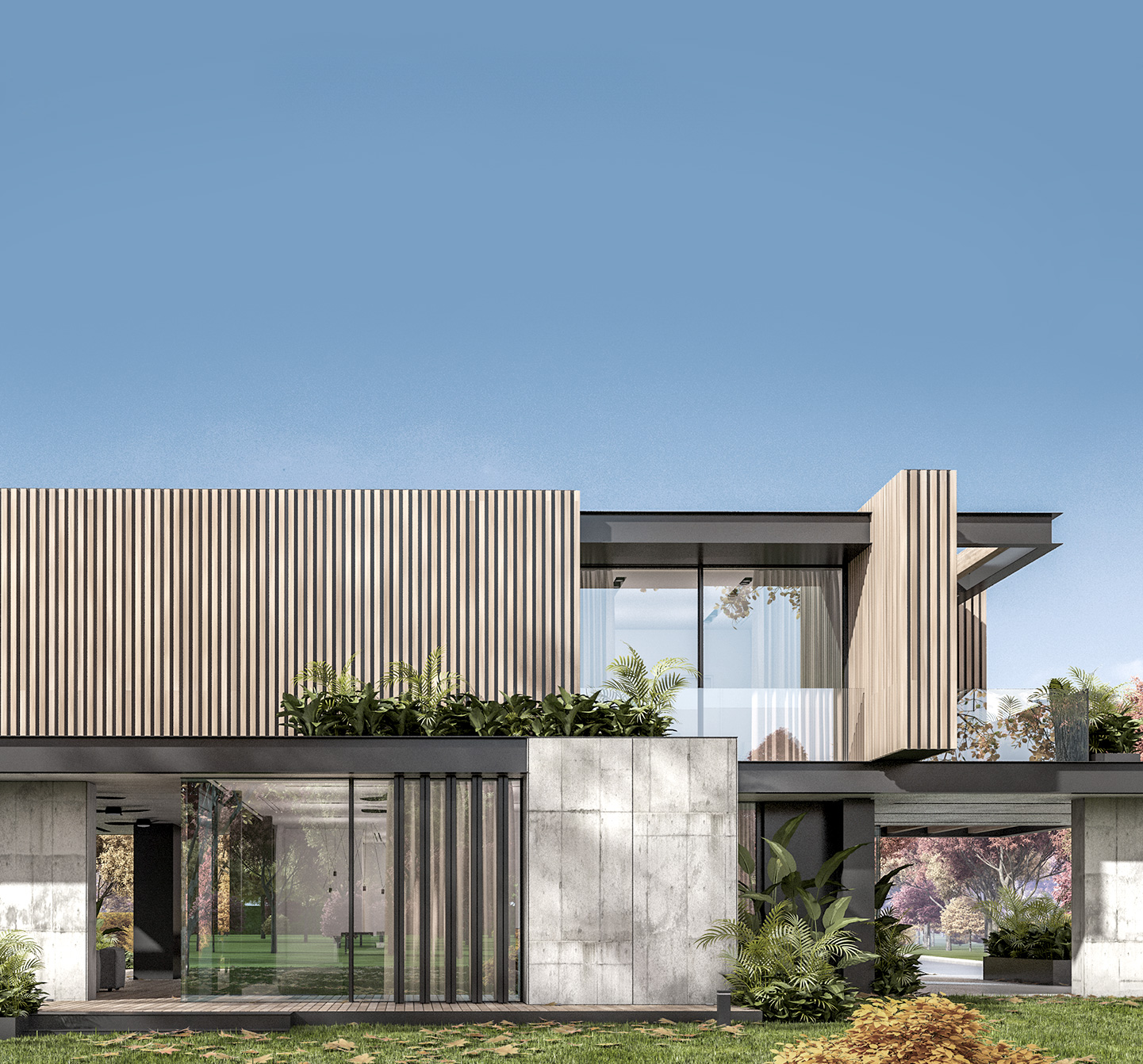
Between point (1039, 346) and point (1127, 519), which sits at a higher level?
point (1039, 346)

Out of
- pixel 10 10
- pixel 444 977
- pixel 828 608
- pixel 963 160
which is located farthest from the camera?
pixel 963 160

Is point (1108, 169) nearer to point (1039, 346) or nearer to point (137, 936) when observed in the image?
point (1039, 346)

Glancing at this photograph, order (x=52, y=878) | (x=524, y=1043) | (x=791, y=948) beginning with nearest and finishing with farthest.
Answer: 1. (x=524, y=1043)
2. (x=791, y=948)
3. (x=52, y=878)

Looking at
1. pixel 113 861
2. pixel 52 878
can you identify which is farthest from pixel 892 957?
pixel 113 861

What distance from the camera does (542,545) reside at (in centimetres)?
2142

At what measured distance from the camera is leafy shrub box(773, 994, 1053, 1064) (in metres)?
6.29

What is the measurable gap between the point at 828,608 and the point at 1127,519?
1348 inches

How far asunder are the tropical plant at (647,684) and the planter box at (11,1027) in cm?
796

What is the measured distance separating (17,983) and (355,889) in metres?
3.93

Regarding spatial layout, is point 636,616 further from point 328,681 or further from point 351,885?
point 351,885

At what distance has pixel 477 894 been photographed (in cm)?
1625

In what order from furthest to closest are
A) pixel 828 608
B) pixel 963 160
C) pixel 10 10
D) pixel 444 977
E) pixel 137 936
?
pixel 963 160
pixel 10 10
pixel 137 936
pixel 828 608
pixel 444 977

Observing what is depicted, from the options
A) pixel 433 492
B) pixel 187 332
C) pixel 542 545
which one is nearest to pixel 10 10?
pixel 187 332

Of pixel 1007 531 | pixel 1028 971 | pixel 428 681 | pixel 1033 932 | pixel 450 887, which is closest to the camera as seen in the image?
pixel 450 887
